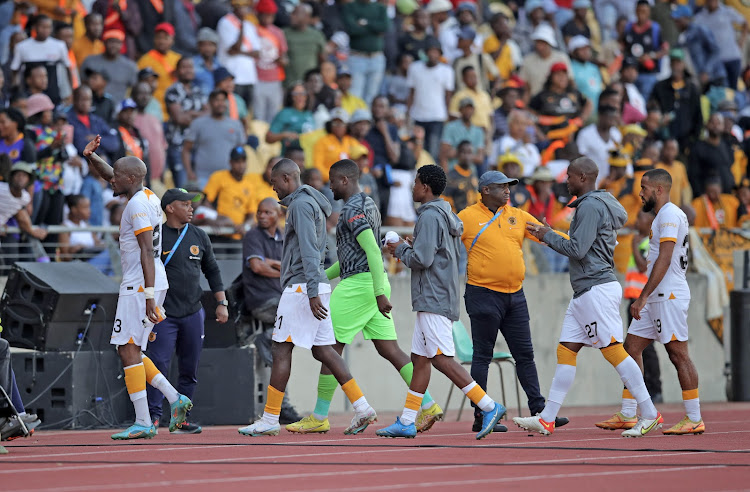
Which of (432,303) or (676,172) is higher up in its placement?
(676,172)

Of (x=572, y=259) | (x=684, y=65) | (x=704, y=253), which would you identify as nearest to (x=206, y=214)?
(x=572, y=259)

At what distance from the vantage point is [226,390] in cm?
1362

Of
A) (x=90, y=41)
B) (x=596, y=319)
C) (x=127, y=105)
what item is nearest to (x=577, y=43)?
(x=90, y=41)

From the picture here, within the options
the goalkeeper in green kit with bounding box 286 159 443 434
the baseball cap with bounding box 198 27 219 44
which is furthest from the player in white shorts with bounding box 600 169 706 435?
the baseball cap with bounding box 198 27 219 44

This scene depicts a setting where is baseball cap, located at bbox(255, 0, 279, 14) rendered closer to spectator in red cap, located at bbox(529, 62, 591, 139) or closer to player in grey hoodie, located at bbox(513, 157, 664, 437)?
spectator in red cap, located at bbox(529, 62, 591, 139)

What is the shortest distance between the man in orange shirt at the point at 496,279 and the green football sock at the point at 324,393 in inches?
49.8

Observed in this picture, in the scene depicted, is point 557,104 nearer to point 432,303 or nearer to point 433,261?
point 433,261

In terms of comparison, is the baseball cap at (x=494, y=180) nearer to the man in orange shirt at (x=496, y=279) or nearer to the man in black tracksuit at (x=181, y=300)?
the man in orange shirt at (x=496, y=279)

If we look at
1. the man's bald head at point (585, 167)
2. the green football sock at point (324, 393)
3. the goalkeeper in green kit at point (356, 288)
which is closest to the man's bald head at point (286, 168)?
the goalkeeper in green kit at point (356, 288)

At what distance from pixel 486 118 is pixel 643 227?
19.3ft

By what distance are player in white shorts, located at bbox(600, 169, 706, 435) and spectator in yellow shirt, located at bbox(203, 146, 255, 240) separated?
6.60 meters

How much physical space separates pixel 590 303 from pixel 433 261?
1348 mm

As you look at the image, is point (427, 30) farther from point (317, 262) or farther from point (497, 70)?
point (317, 262)

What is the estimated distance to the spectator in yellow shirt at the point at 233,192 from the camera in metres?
17.1
